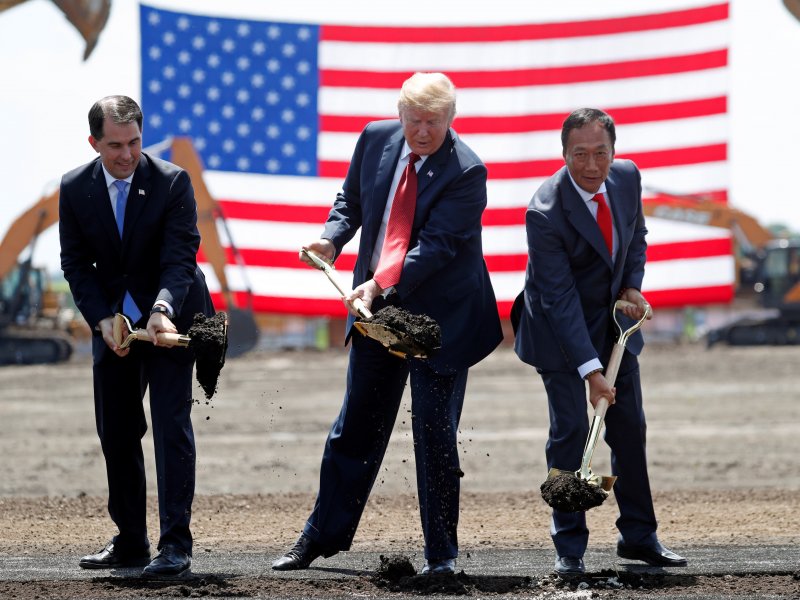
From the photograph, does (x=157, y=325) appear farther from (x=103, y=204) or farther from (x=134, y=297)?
(x=103, y=204)

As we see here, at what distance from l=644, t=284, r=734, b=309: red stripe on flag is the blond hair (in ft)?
55.5

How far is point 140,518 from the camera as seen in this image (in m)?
5.88

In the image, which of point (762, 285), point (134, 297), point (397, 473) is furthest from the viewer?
point (762, 285)

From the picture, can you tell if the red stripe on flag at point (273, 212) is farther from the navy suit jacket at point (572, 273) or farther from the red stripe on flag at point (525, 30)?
the navy suit jacket at point (572, 273)

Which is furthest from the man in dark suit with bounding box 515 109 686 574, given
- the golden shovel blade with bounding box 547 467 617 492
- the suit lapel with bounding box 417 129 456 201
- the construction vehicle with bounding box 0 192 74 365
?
the construction vehicle with bounding box 0 192 74 365

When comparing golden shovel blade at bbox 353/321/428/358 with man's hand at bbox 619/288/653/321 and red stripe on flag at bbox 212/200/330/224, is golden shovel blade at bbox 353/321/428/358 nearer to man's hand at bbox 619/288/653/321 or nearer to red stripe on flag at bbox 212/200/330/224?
man's hand at bbox 619/288/653/321

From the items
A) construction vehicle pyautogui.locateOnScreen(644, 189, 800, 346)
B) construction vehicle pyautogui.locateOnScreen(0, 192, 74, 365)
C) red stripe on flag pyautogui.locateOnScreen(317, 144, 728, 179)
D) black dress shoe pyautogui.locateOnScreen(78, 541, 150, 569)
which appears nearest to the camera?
black dress shoe pyautogui.locateOnScreen(78, 541, 150, 569)

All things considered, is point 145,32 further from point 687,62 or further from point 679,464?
point 679,464

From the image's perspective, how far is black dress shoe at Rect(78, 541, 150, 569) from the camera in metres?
5.77

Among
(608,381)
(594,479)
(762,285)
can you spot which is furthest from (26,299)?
(594,479)

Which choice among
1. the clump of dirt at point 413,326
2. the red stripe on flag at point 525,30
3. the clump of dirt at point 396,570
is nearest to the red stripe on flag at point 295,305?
the red stripe on flag at point 525,30

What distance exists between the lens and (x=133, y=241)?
5.68 metres

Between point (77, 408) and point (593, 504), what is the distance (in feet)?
46.6

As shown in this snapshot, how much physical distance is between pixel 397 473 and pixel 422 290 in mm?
5163
